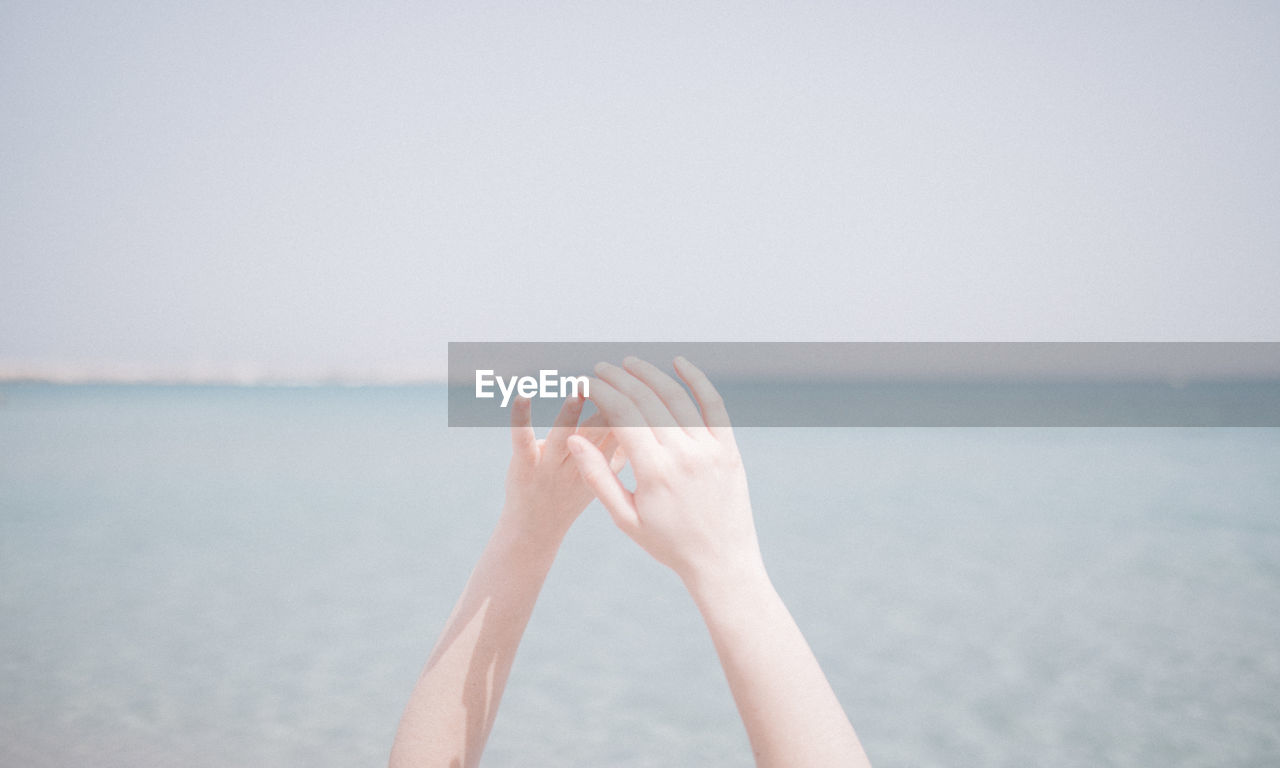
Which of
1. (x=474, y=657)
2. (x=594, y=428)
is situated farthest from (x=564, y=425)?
(x=474, y=657)

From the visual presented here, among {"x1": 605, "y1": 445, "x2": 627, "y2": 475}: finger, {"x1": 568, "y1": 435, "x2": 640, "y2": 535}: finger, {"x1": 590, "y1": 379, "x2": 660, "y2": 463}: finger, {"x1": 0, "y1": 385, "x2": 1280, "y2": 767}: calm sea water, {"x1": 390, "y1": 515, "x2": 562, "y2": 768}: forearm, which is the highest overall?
{"x1": 590, "y1": 379, "x2": 660, "y2": 463}: finger

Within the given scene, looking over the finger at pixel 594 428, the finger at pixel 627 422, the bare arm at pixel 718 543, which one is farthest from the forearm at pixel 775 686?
the finger at pixel 594 428

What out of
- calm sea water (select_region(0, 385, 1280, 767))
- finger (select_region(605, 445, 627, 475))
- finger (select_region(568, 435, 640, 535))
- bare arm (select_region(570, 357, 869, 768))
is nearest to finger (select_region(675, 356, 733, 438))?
bare arm (select_region(570, 357, 869, 768))

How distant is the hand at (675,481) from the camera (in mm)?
615

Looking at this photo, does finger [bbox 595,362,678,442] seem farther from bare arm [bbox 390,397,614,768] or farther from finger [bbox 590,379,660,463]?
bare arm [bbox 390,397,614,768]

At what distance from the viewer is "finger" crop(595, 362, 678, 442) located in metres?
0.63

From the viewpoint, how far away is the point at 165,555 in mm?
4824

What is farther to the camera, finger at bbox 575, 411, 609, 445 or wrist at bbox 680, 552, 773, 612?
finger at bbox 575, 411, 609, 445

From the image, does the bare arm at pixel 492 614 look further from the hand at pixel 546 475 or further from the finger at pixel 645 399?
the finger at pixel 645 399

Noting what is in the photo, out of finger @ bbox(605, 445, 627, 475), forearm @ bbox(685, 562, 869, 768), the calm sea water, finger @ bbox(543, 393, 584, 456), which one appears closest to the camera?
forearm @ bbox(685, 562, 869, 768)

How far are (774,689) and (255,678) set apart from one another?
3058 millimetres

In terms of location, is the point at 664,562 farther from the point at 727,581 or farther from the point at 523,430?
the point at 523,430

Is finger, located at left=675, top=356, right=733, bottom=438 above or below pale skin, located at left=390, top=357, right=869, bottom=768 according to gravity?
above

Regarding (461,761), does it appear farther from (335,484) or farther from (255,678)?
(335,484)
